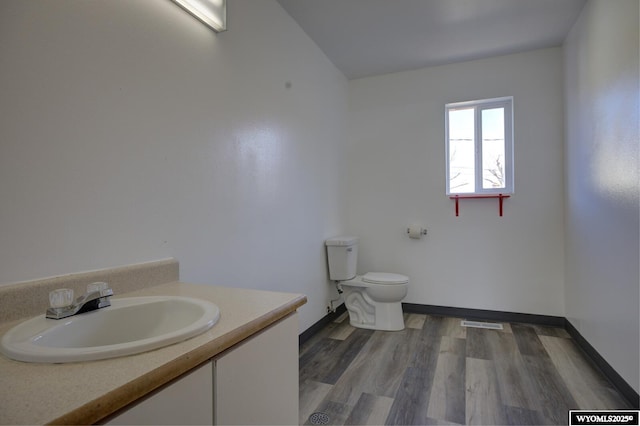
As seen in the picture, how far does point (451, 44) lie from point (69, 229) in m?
2.96

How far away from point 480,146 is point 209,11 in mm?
2597

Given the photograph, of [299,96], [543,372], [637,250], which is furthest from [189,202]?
[543,372]

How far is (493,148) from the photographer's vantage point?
3.13 meters

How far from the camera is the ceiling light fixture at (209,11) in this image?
1.45m

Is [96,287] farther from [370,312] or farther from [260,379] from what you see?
[370,312]

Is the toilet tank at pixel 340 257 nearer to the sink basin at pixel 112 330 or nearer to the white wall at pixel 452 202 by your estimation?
the white wall at pixel 452 202

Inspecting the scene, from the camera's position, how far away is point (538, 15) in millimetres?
2402

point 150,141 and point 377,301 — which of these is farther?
point 377,301

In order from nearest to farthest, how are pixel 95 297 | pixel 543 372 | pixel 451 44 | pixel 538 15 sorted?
pixel 95 297 → pixel 543 372 → pixel 538 15 → pixel 451 44

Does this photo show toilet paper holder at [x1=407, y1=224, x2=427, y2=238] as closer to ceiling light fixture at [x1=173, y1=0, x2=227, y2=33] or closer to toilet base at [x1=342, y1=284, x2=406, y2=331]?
toilet base at [x1=342, y1=284, x2=406, y2=331]

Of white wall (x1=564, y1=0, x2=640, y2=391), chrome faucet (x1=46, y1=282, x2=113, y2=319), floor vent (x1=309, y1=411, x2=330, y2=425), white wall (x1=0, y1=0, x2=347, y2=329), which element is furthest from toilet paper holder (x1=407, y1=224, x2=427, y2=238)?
chrome faucet (x1=46, y1=282, x2=113, y2=319)

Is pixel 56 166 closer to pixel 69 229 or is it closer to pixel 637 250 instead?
pixel 69 229

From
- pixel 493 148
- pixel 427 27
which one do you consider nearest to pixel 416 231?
pixel 493 148

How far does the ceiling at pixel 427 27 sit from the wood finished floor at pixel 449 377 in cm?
239
